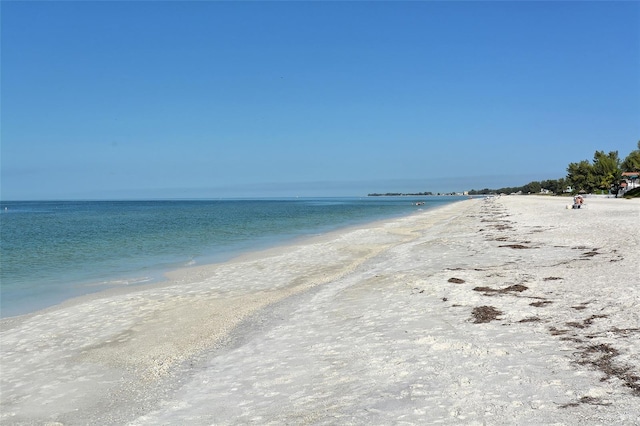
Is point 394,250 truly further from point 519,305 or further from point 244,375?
point 244,375

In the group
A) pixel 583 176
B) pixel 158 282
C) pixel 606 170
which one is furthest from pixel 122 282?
pixel 583 176

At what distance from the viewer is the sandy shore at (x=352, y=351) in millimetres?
5656

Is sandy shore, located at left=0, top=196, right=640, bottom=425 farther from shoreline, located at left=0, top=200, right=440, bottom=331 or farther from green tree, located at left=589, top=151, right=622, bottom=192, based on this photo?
green tree, located at left=589, top=151, right=622, bottom=192

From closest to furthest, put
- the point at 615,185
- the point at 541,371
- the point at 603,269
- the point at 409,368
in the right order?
1. the point at 541,371
2. the point at 409,368
3. the point at 603,269
4. the point at 615,185

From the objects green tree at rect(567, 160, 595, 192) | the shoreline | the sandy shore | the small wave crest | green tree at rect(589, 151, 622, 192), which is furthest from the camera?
green tree at rect(567, 160, 595, 192)

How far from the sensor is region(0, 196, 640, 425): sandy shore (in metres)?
5.66

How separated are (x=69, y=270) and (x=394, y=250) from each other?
1556 centimetres

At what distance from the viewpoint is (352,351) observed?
8.02 m

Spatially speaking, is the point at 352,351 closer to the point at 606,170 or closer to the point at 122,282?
the point at 122,282

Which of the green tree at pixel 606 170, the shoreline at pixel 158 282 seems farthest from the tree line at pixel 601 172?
the shoreline at pixel 158 282

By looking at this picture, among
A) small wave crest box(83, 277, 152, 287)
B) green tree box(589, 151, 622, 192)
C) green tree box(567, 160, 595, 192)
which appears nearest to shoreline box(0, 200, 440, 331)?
small wave crest box(83, 277, 152, 287)

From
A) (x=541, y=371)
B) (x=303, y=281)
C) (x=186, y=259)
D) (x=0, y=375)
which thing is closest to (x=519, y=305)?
(x=541, y=371)

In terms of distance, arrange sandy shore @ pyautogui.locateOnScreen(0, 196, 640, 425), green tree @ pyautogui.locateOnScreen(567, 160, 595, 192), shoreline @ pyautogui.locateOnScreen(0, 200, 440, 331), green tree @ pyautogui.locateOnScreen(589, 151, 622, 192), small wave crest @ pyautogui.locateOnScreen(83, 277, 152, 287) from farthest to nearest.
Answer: green tree @ pyautogui.locateOnScreen(567, 160, 595, 192)
green tree @ pyautogui.locateOnScreen(589, 151, 622, 192)
small wave crest @ pyautogui.locateOnScreen(83, 277, 152, 287)
shoreline @ pyautogui.locateOnScreen(0, 200, 440, 331)
sandy shore @ pyautogui.locateOnScreen(0, 196, 640, 425)

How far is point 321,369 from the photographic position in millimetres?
7367
